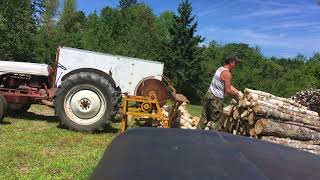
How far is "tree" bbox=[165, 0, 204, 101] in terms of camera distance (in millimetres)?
46562

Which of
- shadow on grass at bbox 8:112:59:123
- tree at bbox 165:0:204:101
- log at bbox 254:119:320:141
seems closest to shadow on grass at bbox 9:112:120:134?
shadow on grass at bbox 8:112:59:123

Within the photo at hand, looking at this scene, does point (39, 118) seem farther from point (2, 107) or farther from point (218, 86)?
point (218, 86)

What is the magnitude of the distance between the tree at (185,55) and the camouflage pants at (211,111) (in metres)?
34.7

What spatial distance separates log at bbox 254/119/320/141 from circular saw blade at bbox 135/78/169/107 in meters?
2.86

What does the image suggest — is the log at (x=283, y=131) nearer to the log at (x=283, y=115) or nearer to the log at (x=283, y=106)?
the log at (x=283, y=115)

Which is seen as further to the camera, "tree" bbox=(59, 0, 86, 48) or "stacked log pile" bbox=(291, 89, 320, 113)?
"tree" bbox=(59, 0, 86, 48)

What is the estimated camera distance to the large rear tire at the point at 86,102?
38.8 ft

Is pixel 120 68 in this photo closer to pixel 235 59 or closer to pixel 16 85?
pixel 16 85

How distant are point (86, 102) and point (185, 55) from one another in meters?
35.6

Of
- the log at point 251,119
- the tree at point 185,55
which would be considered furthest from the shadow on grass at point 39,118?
the tree at point 185,55

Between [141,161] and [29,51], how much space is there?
31058 millimetres

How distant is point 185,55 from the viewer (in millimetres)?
47250

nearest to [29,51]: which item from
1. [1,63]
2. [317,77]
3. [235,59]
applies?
[1,63]

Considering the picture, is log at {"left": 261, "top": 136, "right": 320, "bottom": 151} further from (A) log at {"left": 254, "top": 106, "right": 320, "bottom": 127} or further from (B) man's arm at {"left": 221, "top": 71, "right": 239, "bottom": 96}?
(B) man's arm at {"left": 221, "top": 71, "right": 239, "bottom": 96}
